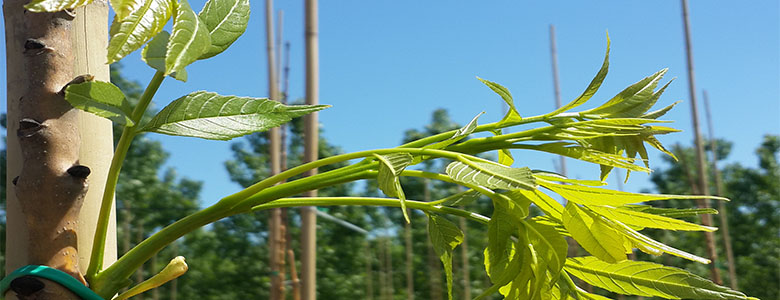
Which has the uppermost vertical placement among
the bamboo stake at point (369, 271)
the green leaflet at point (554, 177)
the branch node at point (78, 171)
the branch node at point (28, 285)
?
the branch node at point (78, 171)

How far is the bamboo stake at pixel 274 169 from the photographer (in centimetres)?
283

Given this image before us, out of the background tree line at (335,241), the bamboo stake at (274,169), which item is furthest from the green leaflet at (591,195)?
the background tree line at (335,241)

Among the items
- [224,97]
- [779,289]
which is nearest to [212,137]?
[224,97]

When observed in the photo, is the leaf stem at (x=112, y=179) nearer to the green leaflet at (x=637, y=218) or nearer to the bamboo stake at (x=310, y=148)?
the green leaflet at (x=637, y=218)

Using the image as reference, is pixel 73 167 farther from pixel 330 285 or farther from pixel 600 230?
pixel 330 285

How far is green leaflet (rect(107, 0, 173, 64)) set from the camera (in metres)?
0.29

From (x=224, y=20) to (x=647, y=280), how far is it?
12.2 inches

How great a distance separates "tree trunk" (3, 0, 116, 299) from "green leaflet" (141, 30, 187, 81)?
0.14 metres

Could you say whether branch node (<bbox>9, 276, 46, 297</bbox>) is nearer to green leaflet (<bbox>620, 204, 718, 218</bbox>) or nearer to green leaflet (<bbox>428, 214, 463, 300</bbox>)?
green leaflet (<bbox>428, 214, 463, 300</bbox>)

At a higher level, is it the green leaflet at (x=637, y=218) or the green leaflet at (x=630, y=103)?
the green leaflet at (x=630, y=103)

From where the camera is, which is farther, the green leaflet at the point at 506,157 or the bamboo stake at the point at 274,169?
the bamboo stake at the point at 274,169

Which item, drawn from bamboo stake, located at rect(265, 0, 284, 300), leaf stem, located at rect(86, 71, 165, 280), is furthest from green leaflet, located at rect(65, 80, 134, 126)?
bamboo stake, located at rect(265, 0, 284, 300)

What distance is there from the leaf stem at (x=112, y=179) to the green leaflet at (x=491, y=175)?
0.59 feet

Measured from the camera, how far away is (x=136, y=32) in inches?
11.9
